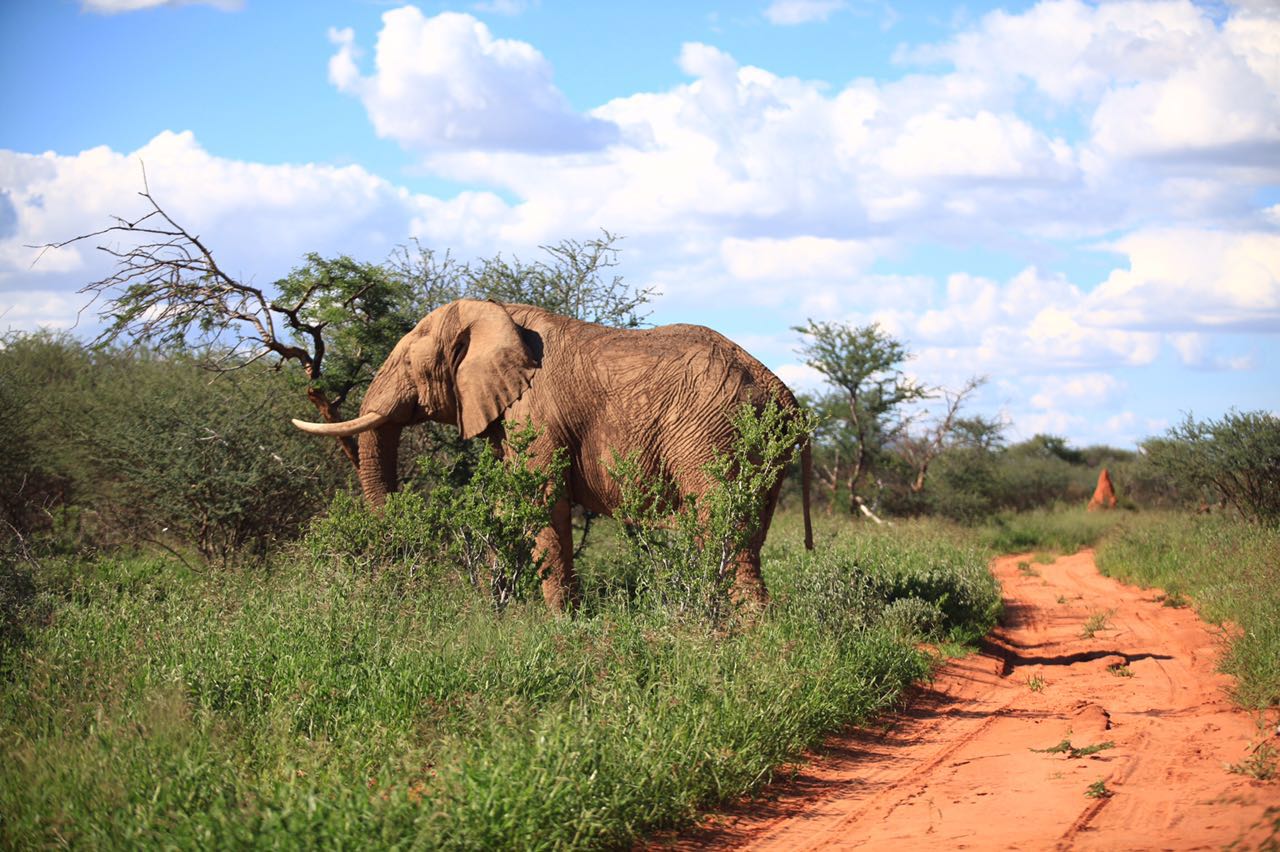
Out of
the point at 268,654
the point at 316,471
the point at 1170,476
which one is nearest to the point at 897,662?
the point at 268,654

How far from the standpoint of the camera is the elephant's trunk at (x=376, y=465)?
31.6ft

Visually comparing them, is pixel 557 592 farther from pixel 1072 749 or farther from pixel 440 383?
pixel 1072 749

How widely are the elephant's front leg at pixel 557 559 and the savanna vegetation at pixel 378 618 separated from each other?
0.91ft

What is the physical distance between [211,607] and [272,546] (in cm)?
364

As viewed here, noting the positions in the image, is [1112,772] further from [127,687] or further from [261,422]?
[261,422]

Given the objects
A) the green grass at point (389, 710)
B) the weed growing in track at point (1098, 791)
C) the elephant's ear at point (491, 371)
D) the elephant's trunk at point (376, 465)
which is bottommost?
the weed growing in track at point (1098, 791)

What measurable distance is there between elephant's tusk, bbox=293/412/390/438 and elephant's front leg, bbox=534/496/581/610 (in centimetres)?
179

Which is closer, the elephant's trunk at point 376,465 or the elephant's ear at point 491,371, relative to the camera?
the elephant's ear at point 491,371

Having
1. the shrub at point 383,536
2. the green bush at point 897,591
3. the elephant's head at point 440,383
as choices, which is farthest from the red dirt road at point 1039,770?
the elephant's head at point 440,383

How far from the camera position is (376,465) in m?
9.62

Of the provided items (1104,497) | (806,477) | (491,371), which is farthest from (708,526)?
(1104,497)

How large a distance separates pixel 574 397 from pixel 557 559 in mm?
1328

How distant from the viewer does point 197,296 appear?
952cm

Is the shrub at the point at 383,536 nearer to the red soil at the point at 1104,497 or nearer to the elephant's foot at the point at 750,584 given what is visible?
the elephant's foot at the point at 750,584
